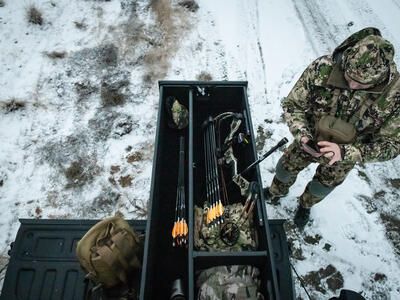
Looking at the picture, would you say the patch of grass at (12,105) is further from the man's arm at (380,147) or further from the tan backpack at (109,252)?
the man's arm at (380,147)

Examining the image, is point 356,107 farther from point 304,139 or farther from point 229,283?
point 229,283

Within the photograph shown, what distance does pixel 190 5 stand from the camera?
632 centimetres

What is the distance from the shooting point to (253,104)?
198 inches

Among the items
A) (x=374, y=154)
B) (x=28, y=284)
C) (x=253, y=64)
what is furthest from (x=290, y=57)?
(x=28, y=284)

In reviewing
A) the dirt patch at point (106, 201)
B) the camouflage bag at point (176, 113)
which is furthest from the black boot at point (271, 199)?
the dirt patch at point (106, 201)

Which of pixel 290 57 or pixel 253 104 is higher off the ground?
pixel 290 57

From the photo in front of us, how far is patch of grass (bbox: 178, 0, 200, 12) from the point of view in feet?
20.6

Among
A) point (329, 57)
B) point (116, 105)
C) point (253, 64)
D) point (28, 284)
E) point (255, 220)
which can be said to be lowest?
point (28, 284)

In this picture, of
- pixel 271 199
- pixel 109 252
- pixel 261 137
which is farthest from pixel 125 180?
pixel 261 137

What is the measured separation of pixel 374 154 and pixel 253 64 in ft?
10.5

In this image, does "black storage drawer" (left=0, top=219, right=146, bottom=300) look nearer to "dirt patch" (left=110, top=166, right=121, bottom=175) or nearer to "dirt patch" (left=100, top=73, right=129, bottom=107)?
"dirt patch" (left=110, top=166, right=121, bottom=175)

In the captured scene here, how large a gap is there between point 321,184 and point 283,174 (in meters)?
0.42

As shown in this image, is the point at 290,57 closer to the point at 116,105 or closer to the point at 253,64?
the point at 253,64

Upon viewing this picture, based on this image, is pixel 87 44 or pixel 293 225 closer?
pixel 293 225
